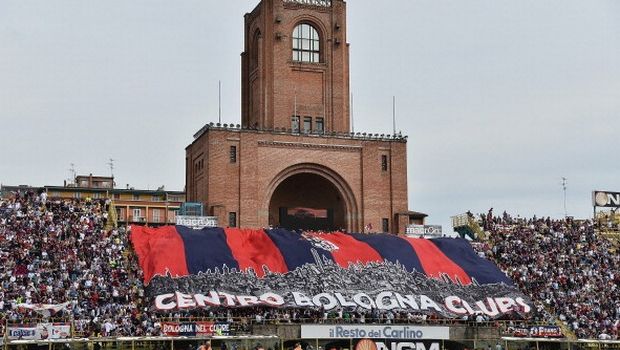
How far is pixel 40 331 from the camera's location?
53.4m

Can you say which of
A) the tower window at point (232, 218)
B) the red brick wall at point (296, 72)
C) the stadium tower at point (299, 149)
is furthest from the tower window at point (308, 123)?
the tower window at point (232, 218)

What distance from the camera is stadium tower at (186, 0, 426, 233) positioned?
2990 inches

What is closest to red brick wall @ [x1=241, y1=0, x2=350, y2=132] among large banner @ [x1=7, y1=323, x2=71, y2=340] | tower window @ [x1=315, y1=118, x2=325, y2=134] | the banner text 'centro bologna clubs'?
tower window @ [x1=315, y1=118, x2=325, y2=134]

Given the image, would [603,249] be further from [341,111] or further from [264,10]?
[264,10]

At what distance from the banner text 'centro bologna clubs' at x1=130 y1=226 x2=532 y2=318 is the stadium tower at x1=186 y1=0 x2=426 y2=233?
6388 mm

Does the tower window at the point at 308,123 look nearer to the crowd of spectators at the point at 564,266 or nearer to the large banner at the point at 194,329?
the crowd of spectators at the point at 564,266

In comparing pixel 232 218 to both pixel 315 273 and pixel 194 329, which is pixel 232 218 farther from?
pixel 194 329

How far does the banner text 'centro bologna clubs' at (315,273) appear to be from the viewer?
62.3m

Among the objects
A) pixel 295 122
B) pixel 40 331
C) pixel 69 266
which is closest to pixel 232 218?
pixel 295 122

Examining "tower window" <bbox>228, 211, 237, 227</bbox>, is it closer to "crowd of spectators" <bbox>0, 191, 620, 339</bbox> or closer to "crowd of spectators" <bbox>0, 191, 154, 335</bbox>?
"crowd of spectators" <bbox>0, 191, 620, 339</bbox>

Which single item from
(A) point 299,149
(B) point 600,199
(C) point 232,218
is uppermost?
(A) point 299,149

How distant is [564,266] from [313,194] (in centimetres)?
1948

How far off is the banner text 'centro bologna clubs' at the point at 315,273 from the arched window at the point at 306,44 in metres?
16.4

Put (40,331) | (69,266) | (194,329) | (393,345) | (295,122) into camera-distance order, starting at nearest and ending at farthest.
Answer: (40,331)
(194,329)
(393,345)
(69,266)
(295,122)
